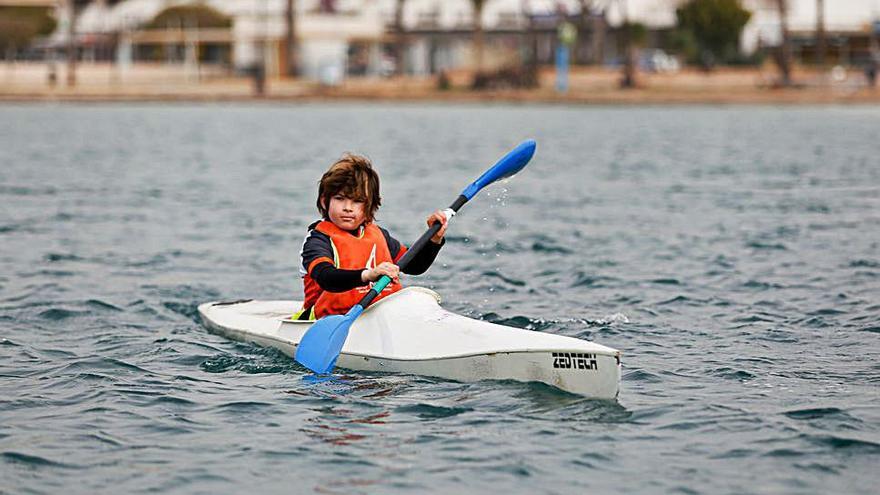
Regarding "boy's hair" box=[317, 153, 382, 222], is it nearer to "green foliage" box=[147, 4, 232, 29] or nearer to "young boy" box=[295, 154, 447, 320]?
"young boy" box=[295, 154, 447, 320]

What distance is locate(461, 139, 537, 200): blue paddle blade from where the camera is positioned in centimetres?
936

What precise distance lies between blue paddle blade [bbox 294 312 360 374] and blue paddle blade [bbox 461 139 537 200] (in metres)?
1.35

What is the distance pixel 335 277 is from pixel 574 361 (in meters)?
1.57

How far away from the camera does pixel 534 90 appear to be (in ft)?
208

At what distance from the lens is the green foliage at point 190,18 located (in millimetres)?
87250

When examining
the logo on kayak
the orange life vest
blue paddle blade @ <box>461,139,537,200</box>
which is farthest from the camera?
blue paddle blade @ <box>461,139,537,200</box>

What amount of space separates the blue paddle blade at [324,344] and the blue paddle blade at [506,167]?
1.35 m

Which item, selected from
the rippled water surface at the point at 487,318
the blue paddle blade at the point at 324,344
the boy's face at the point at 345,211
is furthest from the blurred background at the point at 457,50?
the blue paddle blade at the point at 324,344

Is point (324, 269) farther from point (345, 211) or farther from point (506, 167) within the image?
point (506, 167)

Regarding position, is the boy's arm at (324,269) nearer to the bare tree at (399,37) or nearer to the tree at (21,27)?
the bare tree at (399,37)

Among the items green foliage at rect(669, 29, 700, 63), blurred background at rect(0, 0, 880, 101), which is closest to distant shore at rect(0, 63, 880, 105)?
blurred background at rect(0, 0, 880, 101)

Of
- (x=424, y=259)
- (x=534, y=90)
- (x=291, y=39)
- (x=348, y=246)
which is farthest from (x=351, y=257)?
(x=291, y=39)

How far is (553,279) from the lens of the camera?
Result: 42.0 feet

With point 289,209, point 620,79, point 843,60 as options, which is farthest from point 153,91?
point 289,209
